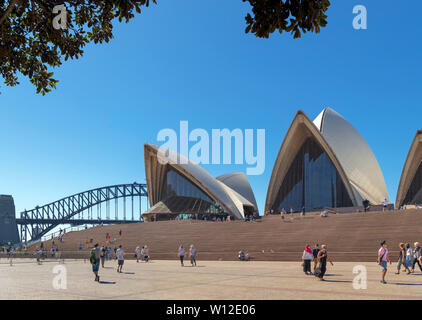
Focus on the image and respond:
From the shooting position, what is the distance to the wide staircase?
21.8 m

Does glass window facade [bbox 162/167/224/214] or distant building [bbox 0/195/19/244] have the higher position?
glass window facade [bbox 162/167/224/214]

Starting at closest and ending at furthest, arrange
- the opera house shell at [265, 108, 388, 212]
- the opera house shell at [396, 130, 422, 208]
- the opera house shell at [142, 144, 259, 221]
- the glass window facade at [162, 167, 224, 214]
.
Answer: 1. the opera house shell at [396, 130, 422, 208]
2. the opera house shell at [265, 108, 388, 212]
3. the opera house shell at [142, 144, 259, 221]
4. the glass window facade at [162, 167, 224, 214]

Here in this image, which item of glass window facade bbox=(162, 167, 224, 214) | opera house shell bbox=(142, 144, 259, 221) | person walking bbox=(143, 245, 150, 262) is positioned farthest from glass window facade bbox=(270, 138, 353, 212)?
person walking bbox=(143, 245, 150, 262)

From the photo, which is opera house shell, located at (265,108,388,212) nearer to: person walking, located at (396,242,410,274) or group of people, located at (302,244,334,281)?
person walking, located at (396,242,410,274)

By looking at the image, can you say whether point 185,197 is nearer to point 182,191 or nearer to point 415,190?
point 182,191

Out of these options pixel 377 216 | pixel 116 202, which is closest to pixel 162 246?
pixel 377 216

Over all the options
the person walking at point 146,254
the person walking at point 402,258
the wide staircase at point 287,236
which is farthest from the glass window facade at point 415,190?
the person walking at point 402,258

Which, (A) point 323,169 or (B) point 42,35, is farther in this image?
(A) point 323,169

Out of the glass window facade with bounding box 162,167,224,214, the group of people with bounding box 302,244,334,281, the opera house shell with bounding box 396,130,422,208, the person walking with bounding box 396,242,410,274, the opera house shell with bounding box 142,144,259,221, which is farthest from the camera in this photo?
the glass window facade with bounding box 162,167,224,214

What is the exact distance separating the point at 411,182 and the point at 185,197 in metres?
26.4

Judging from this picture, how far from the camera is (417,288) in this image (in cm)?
980

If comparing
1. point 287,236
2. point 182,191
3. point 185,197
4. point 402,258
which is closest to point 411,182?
point 287,236

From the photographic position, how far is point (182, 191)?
172 ft
